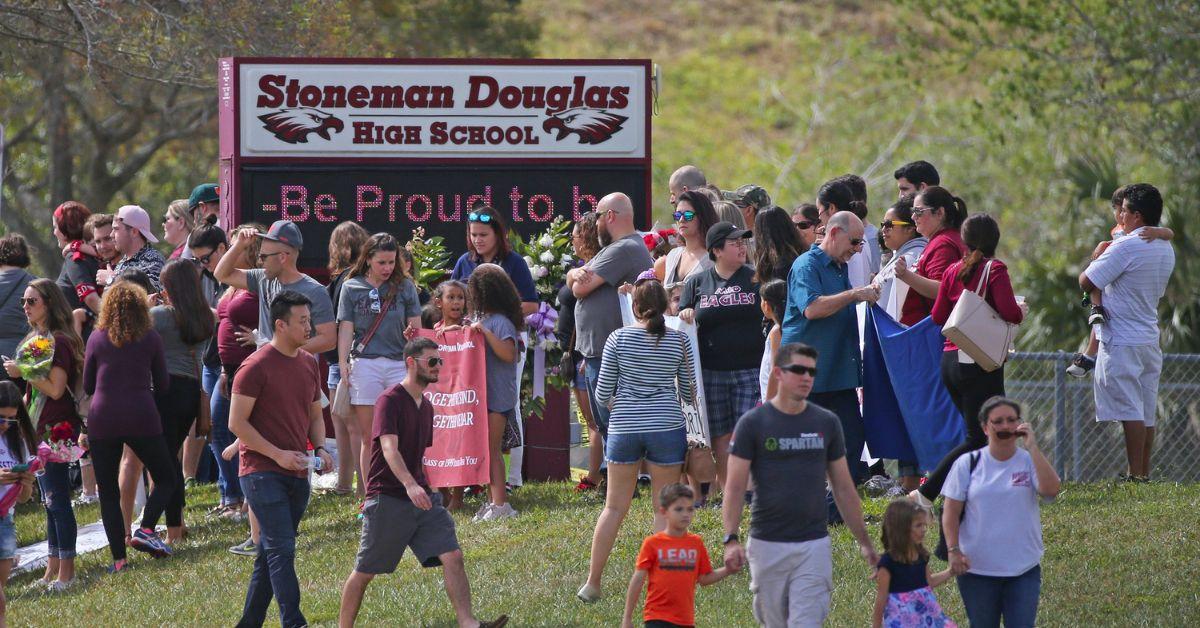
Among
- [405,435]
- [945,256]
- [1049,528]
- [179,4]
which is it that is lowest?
[1049,528]

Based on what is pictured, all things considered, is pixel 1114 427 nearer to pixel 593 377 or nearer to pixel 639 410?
pixel 593 377

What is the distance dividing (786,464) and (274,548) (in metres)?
2.85

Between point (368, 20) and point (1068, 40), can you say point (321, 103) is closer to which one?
point (1068, 40)

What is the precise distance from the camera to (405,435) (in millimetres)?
8211

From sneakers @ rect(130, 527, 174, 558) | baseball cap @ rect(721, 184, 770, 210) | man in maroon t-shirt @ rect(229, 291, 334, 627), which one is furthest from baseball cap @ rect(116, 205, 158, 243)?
baseball cap @ rect(721, 184, 770, 210)

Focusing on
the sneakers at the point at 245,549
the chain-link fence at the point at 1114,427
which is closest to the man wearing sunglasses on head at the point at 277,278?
the sneakers at the point at 245,549

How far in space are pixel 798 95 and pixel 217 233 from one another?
41765 millimetres

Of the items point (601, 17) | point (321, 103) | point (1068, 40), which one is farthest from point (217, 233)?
point (601, 17)

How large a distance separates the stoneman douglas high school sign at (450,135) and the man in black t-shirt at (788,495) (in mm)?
6859

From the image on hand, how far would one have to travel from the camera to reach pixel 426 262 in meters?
12.8

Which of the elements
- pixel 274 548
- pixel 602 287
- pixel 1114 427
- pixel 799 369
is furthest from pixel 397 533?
pixel 1114 427

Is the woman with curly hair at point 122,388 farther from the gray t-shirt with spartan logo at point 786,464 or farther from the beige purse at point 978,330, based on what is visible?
the beige purse at point 978,330

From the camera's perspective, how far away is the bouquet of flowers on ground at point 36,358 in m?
10.8

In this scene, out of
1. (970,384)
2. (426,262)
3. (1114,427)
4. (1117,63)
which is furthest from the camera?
(1117,63)
